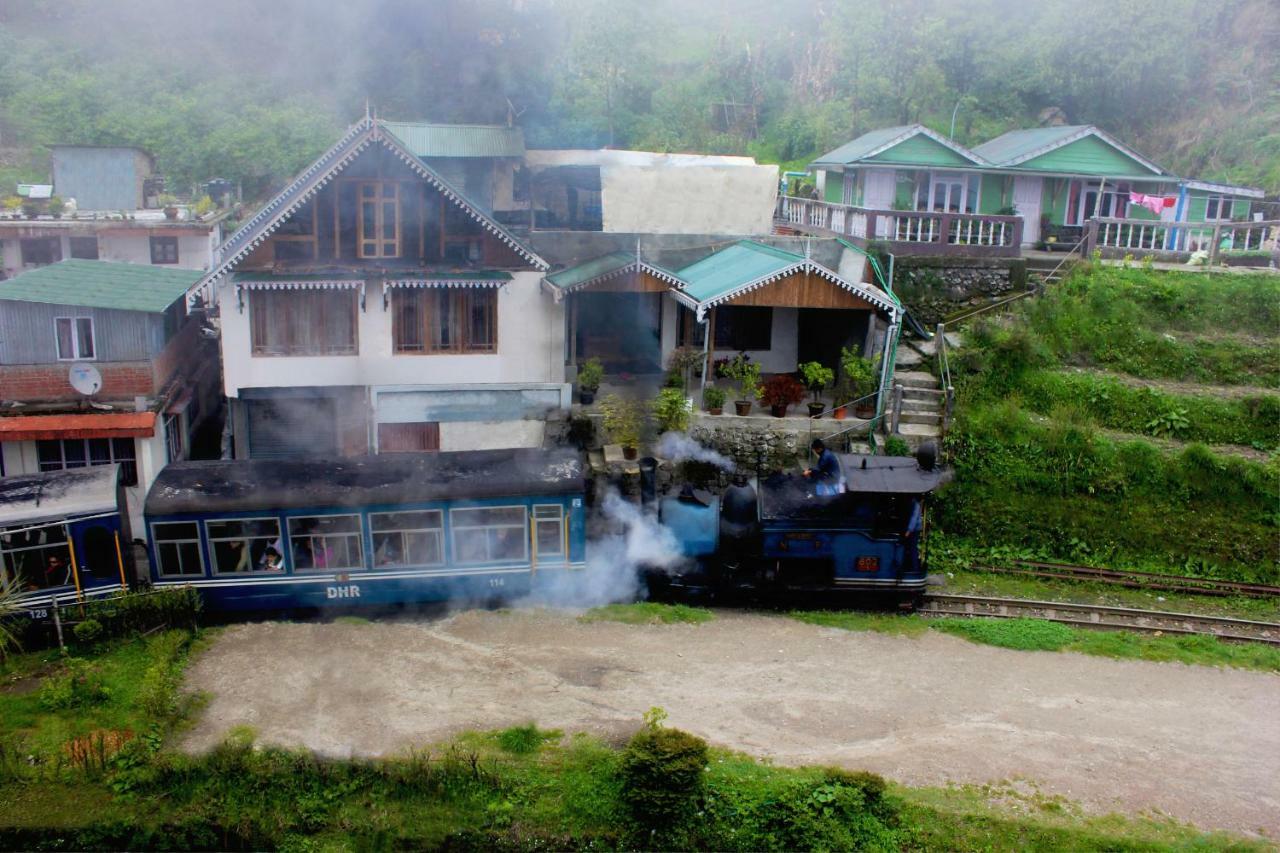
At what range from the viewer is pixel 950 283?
22.1 m

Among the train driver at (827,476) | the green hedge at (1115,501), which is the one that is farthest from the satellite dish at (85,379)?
the green hedge at (1115,501)

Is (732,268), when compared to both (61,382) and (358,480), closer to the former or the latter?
(358,480)

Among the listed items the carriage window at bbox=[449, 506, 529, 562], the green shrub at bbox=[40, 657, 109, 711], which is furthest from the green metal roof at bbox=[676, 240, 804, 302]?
the green shrub at bbox=[40, 657, 109, 711]

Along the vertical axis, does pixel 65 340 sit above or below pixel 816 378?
above

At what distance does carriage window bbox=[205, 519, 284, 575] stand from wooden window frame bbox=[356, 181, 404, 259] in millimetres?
6104

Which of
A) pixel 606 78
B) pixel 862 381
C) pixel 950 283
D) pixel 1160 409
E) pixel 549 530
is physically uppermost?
pixel 606 78

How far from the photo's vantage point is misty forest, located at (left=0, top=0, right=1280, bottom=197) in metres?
35.8

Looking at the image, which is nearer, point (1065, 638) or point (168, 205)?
point (1065, 638)

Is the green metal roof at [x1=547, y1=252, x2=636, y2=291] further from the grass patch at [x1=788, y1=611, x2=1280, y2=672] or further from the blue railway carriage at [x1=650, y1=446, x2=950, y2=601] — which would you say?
the grass patch at [x1=788, y1=611, x2=1280, y2=672]

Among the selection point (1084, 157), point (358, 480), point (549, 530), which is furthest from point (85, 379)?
point (1084, 157)

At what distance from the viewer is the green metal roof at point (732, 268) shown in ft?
61.1

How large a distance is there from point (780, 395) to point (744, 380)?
31.1 inches

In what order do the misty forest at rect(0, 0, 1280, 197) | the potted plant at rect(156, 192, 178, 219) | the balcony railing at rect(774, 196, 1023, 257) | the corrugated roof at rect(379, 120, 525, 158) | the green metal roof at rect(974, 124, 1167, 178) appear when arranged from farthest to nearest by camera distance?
the misty forest at rect(0, 0, 1280, 197) < the potted plant at rect(156, 192, 178, 219) < the corrugated roof at rect(379, 120, 525, 158) < the green metal roof at rect(974, 124, 1167, 178) < the balcony railing at rect(774, 196, 1023, 257)

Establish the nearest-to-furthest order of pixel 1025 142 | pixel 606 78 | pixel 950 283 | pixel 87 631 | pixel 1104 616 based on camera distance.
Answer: pixel 87 631 → pixel 1104 616 → pixel 950 283 → pixel 1025 142 → pixel 606 78
